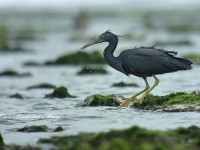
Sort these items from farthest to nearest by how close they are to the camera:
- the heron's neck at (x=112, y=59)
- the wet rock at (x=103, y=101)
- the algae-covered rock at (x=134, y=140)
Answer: the wet rock at (x=103, y=101), the heron's neck at (x=112, y=59), the algae-covered rock at (x=134, y=140)

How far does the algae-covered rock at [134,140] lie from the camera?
454 inches

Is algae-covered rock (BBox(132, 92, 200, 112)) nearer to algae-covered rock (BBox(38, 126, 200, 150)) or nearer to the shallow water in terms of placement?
the shallow water

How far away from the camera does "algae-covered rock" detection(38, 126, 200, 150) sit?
11539mm

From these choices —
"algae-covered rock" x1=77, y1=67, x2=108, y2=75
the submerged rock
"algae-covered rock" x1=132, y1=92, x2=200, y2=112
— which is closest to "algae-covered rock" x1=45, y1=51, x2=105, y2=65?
"algae-covered rock" x1=77, y1=67, x2=108, y2=75

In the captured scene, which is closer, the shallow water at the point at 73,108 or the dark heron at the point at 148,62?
the shallow water at the point at 73,108

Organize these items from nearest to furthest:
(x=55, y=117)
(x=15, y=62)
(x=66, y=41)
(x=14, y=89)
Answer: (x=55, y=117)
(x=14, y=89)
(x=15, y=62)
(x=66, y=41)

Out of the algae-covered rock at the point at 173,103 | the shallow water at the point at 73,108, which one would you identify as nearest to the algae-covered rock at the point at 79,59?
the shallow water at the point at 73,108

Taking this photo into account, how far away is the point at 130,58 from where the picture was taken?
57.7 feet

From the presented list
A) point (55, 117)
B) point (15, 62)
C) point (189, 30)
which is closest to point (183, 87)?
point (55, 117)

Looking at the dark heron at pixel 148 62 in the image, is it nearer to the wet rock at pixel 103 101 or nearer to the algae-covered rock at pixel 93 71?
the wet rock at pixel 103 101

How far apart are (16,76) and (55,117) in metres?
12.9

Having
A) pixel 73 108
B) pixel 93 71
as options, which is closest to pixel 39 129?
pixel 73 108

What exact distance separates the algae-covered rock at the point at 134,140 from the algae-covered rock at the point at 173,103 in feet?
9.88

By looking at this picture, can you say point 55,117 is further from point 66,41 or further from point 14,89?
point 66,41
